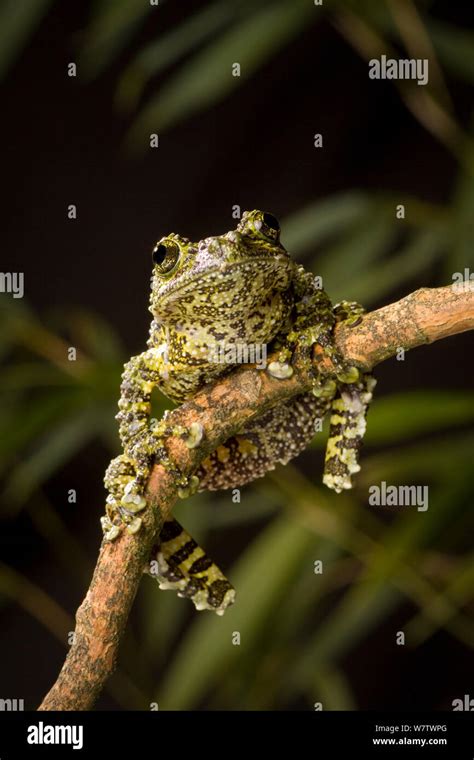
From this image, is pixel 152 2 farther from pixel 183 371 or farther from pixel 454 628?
pixel 454 628

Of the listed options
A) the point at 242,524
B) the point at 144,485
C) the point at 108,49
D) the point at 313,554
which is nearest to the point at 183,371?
the point at 144,485

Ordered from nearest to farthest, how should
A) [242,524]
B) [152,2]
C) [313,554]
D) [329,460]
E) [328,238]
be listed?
[329,460], [152,2], [313,554], [328,238], [242,524]

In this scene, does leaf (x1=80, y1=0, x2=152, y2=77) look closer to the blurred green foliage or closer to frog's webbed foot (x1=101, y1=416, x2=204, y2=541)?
the blurred green foliage

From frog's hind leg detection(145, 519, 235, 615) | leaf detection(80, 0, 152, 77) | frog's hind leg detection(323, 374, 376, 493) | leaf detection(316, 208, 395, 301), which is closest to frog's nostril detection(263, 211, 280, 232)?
→ frog's hind leg detection(323, 374, 376, 493)

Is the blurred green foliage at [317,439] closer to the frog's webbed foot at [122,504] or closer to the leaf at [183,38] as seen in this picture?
the leaf at [183,38]

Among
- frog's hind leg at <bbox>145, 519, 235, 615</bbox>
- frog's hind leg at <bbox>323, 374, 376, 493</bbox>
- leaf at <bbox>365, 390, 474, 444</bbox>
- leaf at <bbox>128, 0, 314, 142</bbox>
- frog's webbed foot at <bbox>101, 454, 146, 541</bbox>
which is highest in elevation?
leaf at <bbox>128, 0, 314, 142</bbox>

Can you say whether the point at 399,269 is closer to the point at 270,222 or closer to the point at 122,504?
the point at 270,222

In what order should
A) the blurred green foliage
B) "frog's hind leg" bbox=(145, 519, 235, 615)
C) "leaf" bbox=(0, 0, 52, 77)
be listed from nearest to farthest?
"frog's hind leg" bbox=(145, 519, 235, 615) < the blurred green foliage < "leaf" bbox=(0, 0, 52, 77)
